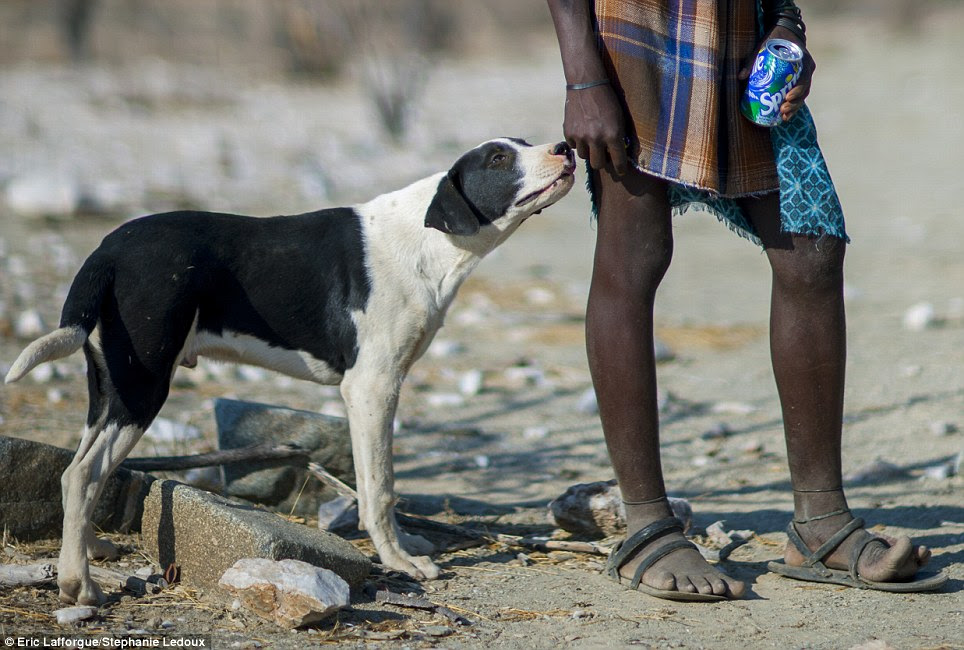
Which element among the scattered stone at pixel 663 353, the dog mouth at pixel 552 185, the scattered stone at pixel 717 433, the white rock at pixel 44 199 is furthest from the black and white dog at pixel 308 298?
the white rock at pixel 44 199

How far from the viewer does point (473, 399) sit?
495 cm

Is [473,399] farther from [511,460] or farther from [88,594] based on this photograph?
[88,594]

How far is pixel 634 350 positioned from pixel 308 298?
0.88 m

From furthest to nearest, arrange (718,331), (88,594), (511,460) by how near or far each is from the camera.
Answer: (718,331)
(511,460)
(88,594)

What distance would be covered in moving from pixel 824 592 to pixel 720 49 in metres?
1.38

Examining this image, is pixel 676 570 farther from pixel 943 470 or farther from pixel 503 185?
pixel 943 470

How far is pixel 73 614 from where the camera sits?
8.18ft

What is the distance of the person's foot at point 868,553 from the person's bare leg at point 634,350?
27cm

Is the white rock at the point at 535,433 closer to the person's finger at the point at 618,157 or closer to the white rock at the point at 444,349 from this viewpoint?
the white rock at the point at 444,349

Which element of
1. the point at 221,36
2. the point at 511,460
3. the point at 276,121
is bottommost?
the point at 511,460

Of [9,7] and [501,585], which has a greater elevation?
[9,7]

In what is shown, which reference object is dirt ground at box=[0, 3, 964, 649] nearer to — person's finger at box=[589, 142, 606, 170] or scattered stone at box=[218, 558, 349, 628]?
scattered stone at box=[218, 558, 349, 628]

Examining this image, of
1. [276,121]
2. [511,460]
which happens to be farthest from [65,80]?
[511,460]

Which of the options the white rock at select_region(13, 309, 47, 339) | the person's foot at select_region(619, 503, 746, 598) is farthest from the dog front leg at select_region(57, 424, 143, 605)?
the white rock at select_region(13, 309, 47, 339)
